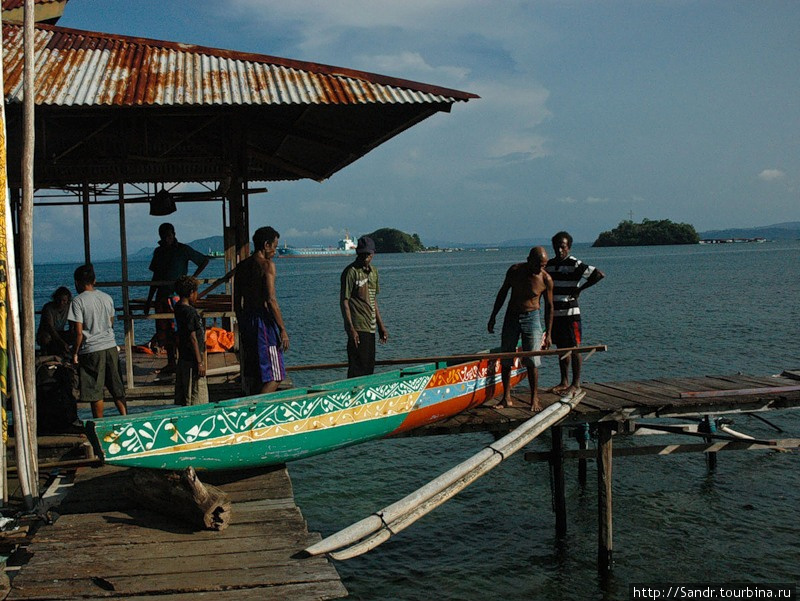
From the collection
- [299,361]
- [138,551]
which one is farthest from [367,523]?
→ [299,361]

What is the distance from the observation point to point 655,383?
11.4m

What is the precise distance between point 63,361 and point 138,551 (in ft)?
12.8

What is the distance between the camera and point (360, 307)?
9.93 metres

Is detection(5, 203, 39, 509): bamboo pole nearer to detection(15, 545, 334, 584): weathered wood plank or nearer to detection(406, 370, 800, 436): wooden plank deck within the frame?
detection(15, 545, 334, 584): weathered wood plank

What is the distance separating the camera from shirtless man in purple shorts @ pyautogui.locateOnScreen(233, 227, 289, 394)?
8.12 meters

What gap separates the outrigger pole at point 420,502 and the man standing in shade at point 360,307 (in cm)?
235

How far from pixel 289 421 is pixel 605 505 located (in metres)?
4.31

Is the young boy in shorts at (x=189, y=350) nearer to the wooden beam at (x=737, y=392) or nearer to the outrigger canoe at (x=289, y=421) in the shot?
the outrigger canoe at (x=289, y=421)

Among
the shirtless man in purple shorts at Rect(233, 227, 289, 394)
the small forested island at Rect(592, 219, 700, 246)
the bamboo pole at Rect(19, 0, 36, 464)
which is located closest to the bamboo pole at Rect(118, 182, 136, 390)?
the shirtless man in purple shorts at Rect(233, 227, 289, 394)

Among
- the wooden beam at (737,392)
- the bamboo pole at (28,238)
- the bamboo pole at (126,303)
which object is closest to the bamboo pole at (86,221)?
the bamboo pole at (126,303)

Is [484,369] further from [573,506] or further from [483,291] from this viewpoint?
[483,291]

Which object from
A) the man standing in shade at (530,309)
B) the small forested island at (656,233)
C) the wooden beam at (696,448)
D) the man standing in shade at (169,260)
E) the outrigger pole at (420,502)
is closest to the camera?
the outrigger pole at (420,502)

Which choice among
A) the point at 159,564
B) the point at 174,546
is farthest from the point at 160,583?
the point at 174,546

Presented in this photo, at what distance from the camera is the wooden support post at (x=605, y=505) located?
963 centimetres
